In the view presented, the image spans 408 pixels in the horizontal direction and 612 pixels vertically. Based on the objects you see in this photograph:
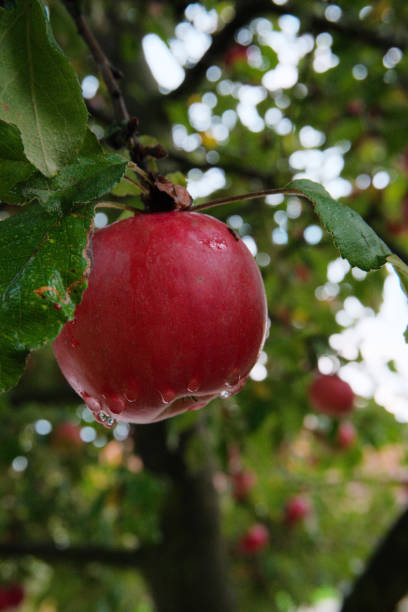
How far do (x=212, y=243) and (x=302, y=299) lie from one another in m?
1.14

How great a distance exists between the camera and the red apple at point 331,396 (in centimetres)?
179

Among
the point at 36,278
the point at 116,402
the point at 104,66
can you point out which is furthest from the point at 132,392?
the point at 104,66

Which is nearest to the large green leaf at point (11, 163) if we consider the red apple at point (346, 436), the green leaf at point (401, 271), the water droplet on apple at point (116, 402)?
the water droplet on apple at point (116, 402)

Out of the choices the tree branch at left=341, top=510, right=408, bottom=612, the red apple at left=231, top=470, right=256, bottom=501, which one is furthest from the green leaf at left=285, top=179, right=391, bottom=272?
the red apple at left=231, top=470, right=256, bottom=501

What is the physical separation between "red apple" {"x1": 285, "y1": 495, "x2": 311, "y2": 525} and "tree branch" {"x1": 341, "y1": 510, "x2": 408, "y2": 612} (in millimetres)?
1477

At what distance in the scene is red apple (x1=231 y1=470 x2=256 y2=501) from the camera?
9.16ft

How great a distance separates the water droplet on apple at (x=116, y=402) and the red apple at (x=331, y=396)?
1.31 metres

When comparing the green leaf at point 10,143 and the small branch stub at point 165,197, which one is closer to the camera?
the green leaf at point 10,143

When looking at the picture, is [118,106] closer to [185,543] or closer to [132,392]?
Answer: [132,392]

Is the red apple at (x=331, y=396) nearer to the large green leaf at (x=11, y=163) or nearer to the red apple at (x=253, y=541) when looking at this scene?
the red apple at (x=253, y=541)

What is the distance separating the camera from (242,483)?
9.23 ft

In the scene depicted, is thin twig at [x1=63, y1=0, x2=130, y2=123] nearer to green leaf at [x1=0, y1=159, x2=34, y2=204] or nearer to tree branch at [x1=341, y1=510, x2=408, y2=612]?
green leaf at [x1=0, y1=159, x2=34, y2=204]

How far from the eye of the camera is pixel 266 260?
5.62ft

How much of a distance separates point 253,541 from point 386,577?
53.2 inches
